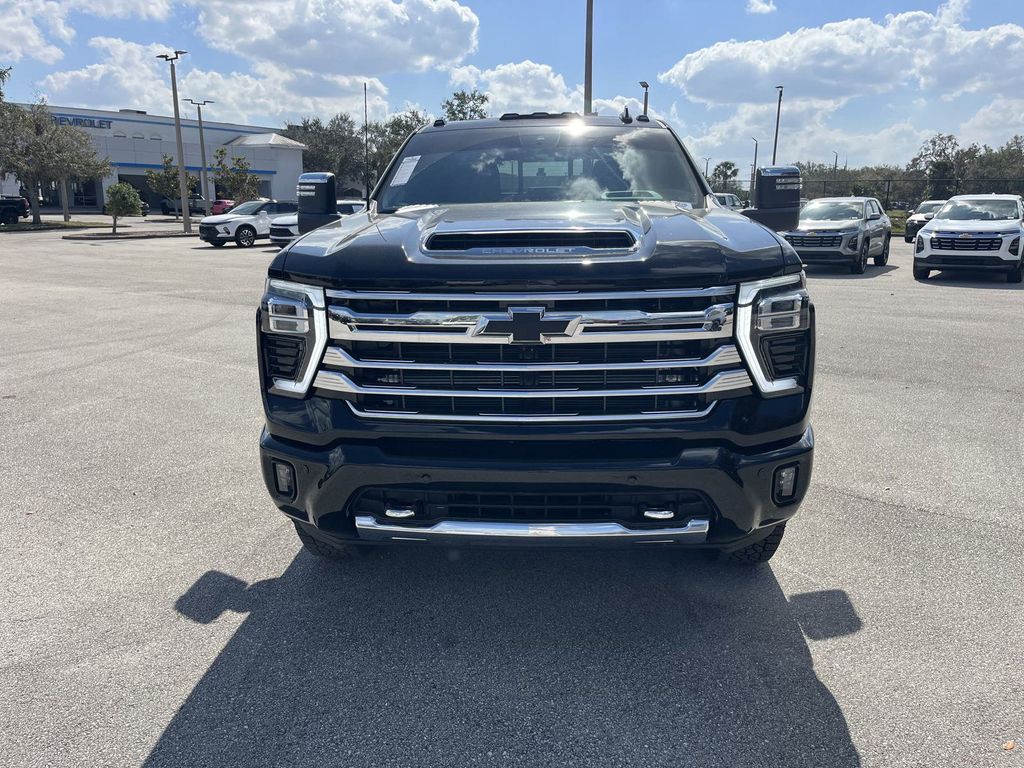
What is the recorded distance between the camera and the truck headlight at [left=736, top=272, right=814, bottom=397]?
8.90ft

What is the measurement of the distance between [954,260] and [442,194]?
14005 mm

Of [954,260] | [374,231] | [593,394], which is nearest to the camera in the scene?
[593,394]

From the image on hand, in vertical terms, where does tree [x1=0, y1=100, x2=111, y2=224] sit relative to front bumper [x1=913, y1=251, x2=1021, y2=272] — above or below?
above

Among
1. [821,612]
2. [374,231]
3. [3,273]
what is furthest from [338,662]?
[3,273]

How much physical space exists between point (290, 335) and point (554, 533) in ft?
3.83

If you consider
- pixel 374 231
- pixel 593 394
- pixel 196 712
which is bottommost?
pixel 196 712

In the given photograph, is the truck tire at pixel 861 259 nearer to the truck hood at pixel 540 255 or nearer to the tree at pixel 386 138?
the truck hood at pixel 540 255

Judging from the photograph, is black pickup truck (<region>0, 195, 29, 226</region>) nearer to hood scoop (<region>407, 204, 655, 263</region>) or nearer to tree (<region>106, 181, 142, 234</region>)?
tree (<region>106, 181, 142, 234</region>)

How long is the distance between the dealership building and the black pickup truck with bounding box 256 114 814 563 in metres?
60.2

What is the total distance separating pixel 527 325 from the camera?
Answer: 268 cm

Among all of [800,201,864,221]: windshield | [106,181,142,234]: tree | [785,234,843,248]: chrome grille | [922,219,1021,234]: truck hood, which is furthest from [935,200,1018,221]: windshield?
[106,181,142,234]: tree

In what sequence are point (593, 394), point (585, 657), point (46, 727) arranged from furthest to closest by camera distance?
point (585, 657) < point (593, 394) < point (46, 727)

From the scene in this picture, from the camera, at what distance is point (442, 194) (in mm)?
4277

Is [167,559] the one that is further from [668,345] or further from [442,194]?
[668,345]
